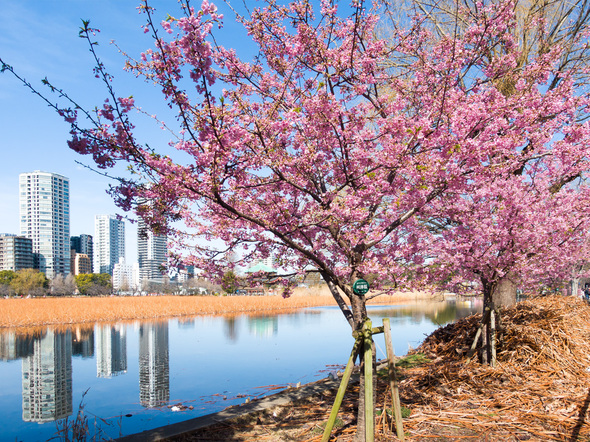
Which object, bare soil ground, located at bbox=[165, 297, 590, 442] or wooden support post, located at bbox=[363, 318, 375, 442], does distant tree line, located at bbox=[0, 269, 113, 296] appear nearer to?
bare soil ground, located at bbox=[165, 297, 590, 442]

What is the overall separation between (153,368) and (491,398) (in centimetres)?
988

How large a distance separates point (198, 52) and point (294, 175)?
2.17m

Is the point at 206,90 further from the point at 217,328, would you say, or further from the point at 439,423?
the point at 217,328

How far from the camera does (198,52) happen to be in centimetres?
313

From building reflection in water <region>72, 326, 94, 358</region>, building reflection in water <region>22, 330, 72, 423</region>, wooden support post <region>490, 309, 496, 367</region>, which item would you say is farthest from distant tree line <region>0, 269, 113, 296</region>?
wooden support post <region>490, 309, 496, 367</region>

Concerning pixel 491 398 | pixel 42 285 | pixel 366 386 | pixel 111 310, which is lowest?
pixel 111 310

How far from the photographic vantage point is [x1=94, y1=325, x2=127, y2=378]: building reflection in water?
11.9 metres

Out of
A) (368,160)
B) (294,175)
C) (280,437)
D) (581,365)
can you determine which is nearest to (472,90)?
(368,160)

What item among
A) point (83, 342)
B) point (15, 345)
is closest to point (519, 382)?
point (83, 342)

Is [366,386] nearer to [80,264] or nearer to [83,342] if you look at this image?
[83,342]

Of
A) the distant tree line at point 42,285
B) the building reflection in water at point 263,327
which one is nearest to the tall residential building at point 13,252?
the distant tree line at point 42,285

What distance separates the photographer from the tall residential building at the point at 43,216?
166125 millimetres

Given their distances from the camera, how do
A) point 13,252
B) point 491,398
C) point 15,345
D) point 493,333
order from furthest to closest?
point 13,252 → point 15,345 → point 493,333 → point 491,398

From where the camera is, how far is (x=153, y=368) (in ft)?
39.3
